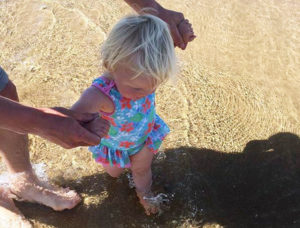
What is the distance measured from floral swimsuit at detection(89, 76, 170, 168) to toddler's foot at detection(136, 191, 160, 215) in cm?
30

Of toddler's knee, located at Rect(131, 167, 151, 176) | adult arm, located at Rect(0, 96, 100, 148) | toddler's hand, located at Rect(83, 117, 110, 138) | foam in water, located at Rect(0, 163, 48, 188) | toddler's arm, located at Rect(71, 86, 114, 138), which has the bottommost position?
foam in water, located at Rect(0, 163, 48, 188)

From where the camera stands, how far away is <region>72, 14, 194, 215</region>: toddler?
1.79 metres

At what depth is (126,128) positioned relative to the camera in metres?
2.17

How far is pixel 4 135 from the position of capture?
2268 millimetres

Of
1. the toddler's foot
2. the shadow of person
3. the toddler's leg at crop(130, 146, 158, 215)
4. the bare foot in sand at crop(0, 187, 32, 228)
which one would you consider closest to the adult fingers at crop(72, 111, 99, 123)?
the toddler's leg at crop(130, 146, 158, 215)

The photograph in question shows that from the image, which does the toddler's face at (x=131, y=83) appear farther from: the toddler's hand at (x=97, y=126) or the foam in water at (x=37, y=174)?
the foam in water at (x=37, y=174)

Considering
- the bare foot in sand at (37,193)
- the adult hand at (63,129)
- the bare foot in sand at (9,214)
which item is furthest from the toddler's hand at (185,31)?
the bare foot in sand at (9,214)

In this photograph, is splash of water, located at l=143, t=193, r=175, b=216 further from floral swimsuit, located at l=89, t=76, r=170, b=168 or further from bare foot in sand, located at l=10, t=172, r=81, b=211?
bare foot in sand, located at l=10, t=172, r=81, b=211

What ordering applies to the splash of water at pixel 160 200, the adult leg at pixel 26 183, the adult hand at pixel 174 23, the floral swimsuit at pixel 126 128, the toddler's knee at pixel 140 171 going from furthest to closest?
the splash of water at pixel 160 200 → the toddler's knee at pixel 140 171 → the adult leg at pixel 26 183 → the adult hand at pixel 174 23 → the floral swimsuit at pixel 126 128

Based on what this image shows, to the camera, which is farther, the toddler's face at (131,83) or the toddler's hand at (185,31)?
the toddler's hand at (185,31)

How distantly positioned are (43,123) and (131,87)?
0.58 meters

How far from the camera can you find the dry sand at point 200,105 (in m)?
2.67

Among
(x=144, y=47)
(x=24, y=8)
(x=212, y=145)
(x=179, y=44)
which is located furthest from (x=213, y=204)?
(x=24, y=8)

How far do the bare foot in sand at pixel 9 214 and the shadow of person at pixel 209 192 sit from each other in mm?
68
